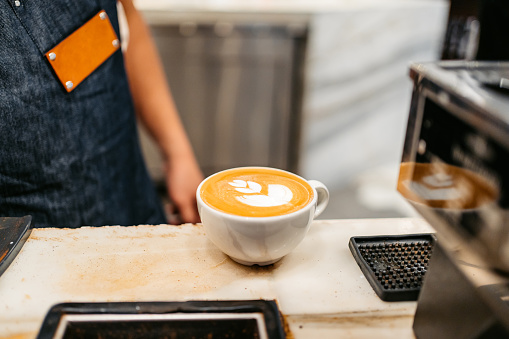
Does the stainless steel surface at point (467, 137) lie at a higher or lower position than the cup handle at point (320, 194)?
higher

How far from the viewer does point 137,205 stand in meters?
1.16

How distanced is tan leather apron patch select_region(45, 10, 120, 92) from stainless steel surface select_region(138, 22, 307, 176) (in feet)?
4.78

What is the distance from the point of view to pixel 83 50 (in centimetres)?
93

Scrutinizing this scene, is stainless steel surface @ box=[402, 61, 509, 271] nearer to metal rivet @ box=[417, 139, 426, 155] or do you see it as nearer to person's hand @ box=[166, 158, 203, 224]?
metal rivet @ box=[417, 139, 426, 155]

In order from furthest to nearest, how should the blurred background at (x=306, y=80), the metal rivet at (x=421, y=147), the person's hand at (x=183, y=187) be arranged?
the blurred background at (x=306, y=80), the person's hand at (x=183, y=187), the metal rivet at (x=421, y=147)

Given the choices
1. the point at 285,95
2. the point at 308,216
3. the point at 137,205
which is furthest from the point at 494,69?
the point at 285,95

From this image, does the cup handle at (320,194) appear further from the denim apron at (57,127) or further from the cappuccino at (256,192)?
the denim apron at (57,127)

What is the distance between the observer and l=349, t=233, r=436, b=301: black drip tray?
0.61 meters

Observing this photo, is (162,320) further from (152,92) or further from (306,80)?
(306,80)

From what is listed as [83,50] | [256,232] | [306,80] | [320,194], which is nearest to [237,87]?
[306,80]

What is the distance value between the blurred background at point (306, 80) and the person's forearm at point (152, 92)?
119cm

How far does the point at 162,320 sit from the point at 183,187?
0.63 meters

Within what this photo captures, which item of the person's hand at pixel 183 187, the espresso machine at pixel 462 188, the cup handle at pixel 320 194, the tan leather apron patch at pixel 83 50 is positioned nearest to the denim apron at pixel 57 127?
the tan leather apron patch at pixel 83 50

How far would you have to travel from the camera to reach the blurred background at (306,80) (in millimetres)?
2391
